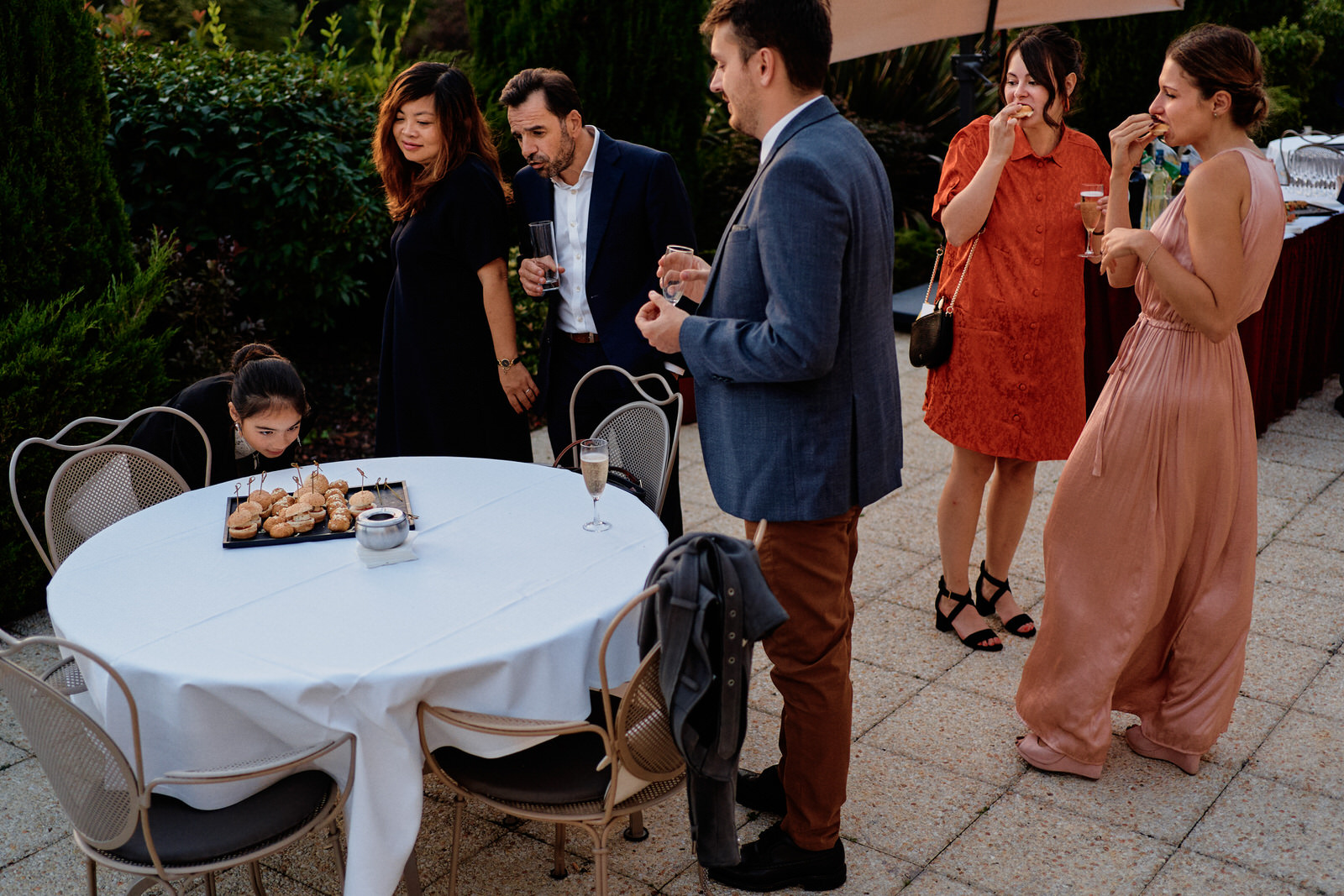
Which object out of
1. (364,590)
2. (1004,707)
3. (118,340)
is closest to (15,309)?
(118,340)

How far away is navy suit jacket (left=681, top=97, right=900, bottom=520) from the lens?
2.18 metres

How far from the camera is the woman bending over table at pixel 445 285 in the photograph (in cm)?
367

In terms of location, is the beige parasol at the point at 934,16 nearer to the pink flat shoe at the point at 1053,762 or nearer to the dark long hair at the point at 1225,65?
the dark long hair at the point at 1225,65

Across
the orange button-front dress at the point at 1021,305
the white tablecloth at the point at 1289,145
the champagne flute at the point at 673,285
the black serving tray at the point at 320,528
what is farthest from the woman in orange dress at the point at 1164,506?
the white tablecloth at the point at 1289,145

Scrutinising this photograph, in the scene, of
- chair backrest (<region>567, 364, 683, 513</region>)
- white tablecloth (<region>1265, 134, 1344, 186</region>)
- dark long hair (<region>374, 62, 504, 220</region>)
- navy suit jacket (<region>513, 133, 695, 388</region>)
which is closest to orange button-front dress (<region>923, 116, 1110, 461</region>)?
navy suit jacket (<region>513, 133, 695, 388</region>)

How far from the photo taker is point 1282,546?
14.5 ft

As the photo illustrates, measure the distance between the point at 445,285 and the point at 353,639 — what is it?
189 centimetres

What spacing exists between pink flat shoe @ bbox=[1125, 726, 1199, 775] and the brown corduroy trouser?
1.03 meters

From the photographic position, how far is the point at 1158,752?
121 inches

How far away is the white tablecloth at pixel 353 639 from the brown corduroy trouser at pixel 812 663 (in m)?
0.33

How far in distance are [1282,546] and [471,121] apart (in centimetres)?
346

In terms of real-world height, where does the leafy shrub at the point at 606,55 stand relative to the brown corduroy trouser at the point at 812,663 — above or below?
above

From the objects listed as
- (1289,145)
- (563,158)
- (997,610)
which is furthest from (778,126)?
(1289,145)

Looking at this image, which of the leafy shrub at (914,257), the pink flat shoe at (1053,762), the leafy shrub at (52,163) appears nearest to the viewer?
the pink flat shoe at (1053,762)
